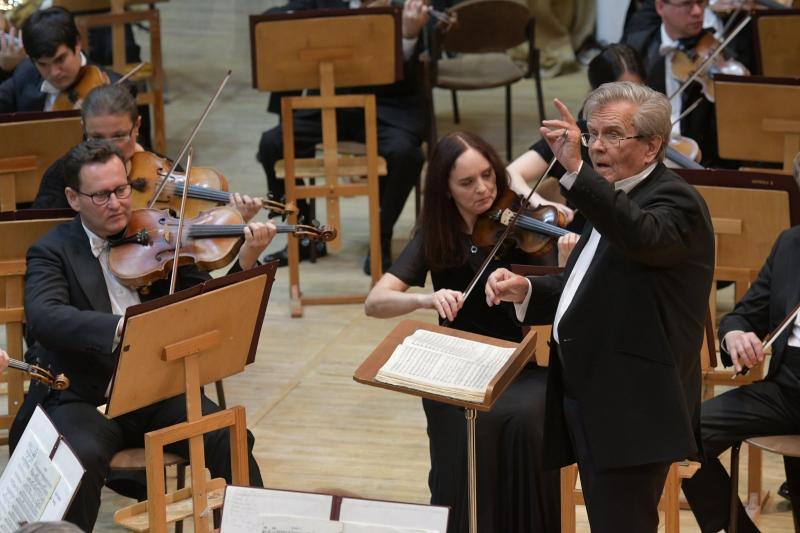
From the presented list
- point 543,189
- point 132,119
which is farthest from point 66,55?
point 543,189

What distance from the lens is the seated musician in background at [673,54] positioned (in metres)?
5.16

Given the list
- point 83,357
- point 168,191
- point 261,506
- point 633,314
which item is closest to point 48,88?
point 168,191

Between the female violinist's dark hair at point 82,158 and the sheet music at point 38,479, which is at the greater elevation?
the female violinist's dark hair at point 82,158

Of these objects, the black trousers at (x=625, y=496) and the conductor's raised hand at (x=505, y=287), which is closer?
the black trousers at (x=625, y=496)

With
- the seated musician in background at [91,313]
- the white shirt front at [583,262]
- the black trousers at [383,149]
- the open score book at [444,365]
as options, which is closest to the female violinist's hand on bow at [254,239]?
the seated musician in background at [91,313]

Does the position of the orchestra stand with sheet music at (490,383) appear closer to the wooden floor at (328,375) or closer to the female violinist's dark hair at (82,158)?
the wooden floor at (328,375)

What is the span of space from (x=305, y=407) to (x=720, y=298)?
1.96m

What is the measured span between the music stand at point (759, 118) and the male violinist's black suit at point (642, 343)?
2.13 metres

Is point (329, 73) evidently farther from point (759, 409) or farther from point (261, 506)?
point (261, 506)

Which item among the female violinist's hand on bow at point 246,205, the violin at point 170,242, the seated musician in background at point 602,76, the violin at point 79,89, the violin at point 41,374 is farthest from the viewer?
the violin at point 79,89

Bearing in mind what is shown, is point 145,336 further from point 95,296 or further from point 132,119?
point 132,119

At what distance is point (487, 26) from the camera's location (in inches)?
257

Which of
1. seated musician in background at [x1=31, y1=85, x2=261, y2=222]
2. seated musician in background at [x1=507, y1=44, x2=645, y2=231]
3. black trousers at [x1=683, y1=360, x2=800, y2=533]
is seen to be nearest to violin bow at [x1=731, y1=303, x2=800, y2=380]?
black trousers at [x1=683, y1=360, x2=800, y2=533]

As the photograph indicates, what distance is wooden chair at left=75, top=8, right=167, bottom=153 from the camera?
6441 mm
